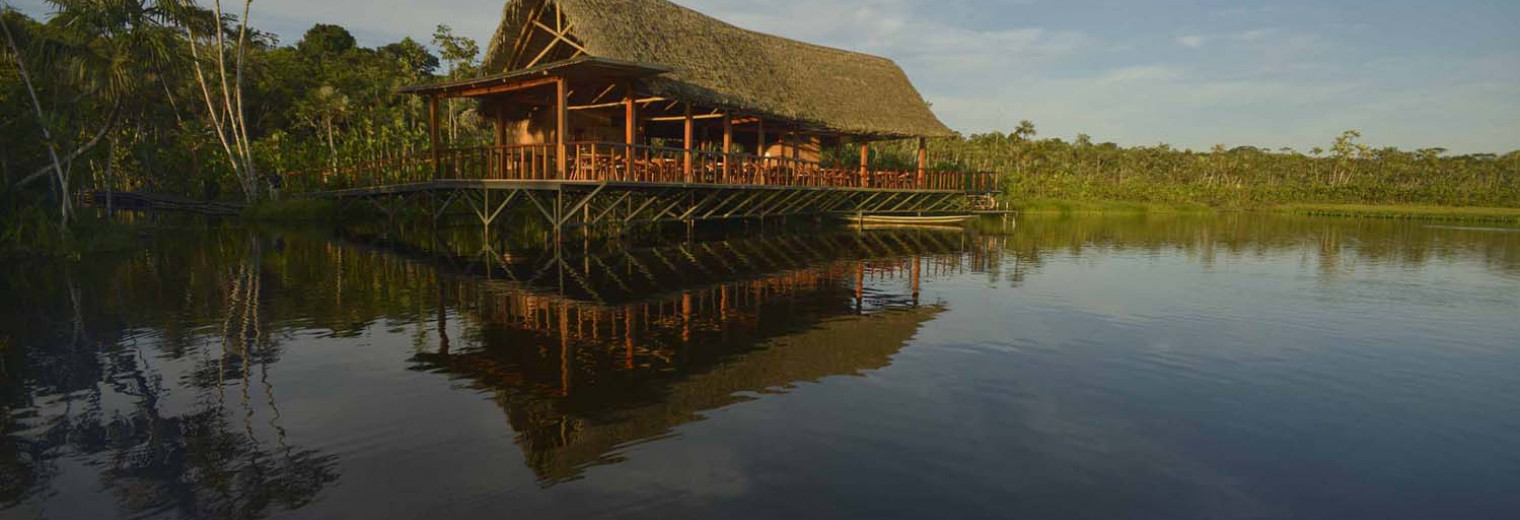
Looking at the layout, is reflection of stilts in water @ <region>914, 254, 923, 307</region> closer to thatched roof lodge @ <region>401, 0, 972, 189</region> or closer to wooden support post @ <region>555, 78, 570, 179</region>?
thatched roof lodge @ <region>401, 0, 972, 189</region>

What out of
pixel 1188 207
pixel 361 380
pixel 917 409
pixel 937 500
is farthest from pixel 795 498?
pixel 1188 207

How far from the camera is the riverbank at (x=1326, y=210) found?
2030 inches

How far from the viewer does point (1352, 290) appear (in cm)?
1491

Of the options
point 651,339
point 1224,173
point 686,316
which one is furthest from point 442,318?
point 1224,173

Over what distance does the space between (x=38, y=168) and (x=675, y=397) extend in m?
19.8

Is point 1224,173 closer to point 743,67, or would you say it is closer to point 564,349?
point 743,67

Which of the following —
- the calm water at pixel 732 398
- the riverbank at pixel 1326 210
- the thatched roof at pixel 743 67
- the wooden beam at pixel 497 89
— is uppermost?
the thatched roof at pixel 743 67

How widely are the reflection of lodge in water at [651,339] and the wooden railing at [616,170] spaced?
2714 millimetres

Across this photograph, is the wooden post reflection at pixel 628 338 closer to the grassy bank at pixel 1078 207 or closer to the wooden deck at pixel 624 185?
the wooden deck at pixel 624 185

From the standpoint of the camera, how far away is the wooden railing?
59.7ft

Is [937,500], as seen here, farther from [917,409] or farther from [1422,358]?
[1422,358]

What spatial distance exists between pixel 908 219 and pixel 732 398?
1080 inches

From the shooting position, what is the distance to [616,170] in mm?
18547

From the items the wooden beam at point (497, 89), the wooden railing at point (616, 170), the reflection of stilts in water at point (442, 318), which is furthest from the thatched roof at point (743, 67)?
the reflection of stilts in water at point (442, 318)
